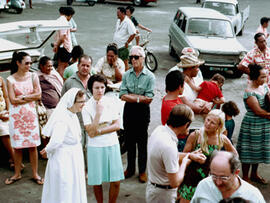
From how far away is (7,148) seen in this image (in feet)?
21.1

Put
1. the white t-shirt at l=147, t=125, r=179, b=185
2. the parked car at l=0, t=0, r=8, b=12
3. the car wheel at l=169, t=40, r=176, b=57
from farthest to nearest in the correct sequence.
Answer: the parked car at l=0, t=0, r=8, b=12
the car wheel at l=169, t=40, r=176, b=57
the white t-shirt at l=147, t=125, r=179, b=185

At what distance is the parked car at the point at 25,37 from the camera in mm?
6945

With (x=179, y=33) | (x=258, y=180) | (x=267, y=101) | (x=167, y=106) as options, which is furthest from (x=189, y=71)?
(x=179, y=33)

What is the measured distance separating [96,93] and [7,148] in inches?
88.4

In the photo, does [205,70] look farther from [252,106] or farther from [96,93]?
[96,93]

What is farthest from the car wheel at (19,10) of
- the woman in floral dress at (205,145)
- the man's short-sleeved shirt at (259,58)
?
the woman in floral dress at (205,145)

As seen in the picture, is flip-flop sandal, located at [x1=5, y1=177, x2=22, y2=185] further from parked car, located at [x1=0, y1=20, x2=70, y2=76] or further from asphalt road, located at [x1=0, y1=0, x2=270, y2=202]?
parked car, located at [x1=0, y1=20, x2=70, y2=76]

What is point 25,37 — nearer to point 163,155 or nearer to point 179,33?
point 163,155

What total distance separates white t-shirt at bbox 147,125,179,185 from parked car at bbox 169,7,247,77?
27.4 feet

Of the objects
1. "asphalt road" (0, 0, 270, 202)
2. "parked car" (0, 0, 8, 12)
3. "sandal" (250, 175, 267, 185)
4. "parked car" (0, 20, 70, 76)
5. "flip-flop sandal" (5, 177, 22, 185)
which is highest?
"parked car" (0, 20, 70, 76)

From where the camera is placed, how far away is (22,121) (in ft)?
19.5

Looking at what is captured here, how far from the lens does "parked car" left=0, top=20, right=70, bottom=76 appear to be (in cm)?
695

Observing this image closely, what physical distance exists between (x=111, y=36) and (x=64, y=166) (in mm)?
13387

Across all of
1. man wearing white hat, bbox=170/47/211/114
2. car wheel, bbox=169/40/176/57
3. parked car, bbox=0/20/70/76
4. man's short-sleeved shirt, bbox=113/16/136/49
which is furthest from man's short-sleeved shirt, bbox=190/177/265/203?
car wheel, bbox=169/40/176/57
